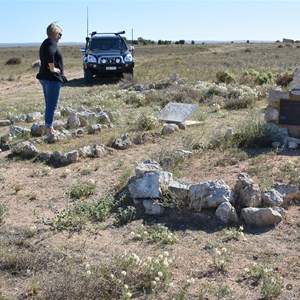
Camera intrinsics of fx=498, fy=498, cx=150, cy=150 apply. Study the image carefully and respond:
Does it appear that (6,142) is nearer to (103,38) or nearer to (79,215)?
(79,215)

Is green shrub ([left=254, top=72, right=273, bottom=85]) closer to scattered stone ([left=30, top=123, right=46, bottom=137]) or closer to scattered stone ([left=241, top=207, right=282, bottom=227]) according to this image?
scattered stone ([left=30, top=123, right=46, bottom=137])

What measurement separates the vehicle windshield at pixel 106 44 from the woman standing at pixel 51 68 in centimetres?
975

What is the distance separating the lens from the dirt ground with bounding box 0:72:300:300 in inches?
152

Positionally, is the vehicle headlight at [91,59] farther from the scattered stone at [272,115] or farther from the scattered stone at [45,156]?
the scattered stone at [45,156]

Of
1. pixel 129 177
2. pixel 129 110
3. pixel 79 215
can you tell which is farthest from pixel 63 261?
pixel 129 110

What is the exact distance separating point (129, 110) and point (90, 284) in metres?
7.80

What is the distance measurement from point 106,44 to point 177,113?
9497 mm

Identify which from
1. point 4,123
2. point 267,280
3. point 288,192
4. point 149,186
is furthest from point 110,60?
point 267,280

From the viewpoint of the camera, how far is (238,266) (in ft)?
13.3

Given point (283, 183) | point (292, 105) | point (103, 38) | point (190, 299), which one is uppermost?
point (103, 38)

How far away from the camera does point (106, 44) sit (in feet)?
59.1

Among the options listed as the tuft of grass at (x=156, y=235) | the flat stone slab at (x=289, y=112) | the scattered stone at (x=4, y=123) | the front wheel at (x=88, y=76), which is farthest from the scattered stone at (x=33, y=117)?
the front wheel at (x=88, y=76)

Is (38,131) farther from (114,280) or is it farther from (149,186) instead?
(114,280)

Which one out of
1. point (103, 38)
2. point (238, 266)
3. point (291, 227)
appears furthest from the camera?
point (103, 38)
